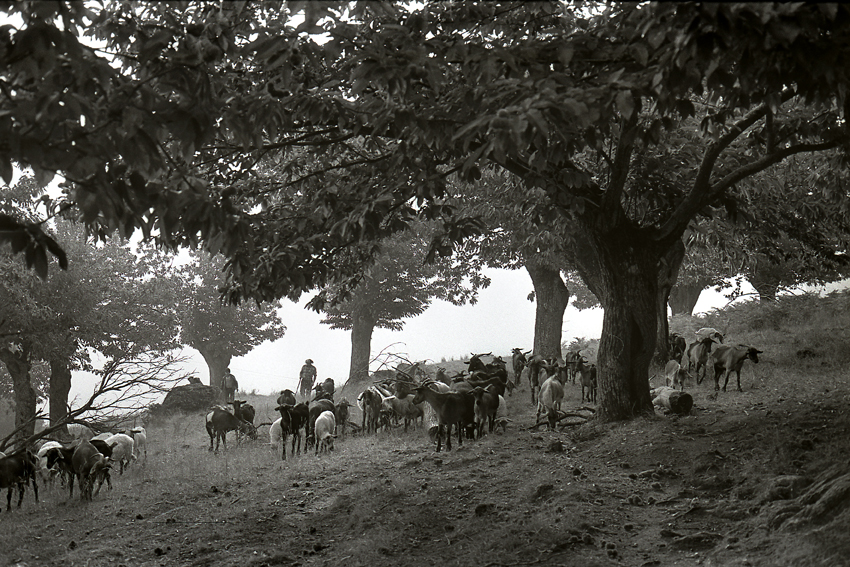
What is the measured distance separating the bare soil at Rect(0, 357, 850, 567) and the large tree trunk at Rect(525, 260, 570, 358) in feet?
36.6

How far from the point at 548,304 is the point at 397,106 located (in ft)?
60.1

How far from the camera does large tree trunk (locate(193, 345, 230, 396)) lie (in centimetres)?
3969

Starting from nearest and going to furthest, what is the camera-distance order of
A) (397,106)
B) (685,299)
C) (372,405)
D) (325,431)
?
(397,106) < (325,431) < (372,405) < (685,299)

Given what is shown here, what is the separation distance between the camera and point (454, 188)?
18.3m

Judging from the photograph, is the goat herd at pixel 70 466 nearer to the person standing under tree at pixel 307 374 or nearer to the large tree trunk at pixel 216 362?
the person standing under tree at pixel 307 374

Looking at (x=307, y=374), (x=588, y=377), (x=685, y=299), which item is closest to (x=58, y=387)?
(x=307, y=374)

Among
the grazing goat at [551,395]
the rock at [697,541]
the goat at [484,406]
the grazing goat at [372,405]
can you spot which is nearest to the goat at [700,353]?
the grazing goat at [551,395]

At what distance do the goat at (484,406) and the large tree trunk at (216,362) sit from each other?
2962cm

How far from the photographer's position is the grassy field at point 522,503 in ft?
22.2

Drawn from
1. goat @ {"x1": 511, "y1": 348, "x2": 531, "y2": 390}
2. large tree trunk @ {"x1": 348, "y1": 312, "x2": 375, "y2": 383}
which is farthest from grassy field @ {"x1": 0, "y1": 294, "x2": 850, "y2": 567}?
large tree trunk @ {"x1": 348, "y1": 312, "x2": 375, "y2": 383}

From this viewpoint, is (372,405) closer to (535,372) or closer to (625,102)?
(535,372)

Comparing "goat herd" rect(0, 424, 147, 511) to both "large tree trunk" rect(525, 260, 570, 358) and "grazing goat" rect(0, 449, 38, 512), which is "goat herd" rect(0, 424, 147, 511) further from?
"large tree trunk" rect(525, 260, 570, 358)

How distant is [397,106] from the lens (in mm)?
6625

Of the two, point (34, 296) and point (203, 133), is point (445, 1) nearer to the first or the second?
point (203, 133)
